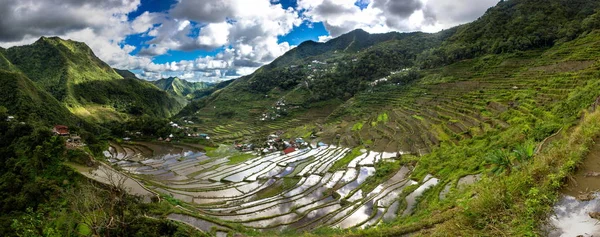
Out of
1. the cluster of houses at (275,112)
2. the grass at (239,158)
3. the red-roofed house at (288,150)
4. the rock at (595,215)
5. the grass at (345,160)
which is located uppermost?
the cluster of houses at (275,112)

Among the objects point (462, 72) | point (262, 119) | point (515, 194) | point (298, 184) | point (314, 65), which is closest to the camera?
point (515, 194)


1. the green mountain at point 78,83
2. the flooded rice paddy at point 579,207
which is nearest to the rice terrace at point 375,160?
the flooded rice paddy at point 579,207

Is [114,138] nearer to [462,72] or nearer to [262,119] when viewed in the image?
[262,119]

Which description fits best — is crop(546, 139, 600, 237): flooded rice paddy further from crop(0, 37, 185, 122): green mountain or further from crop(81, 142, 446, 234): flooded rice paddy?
crop(0, 37, 185, 122): green mountain

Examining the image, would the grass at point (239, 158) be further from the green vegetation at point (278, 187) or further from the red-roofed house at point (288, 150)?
the green vegetation at point (278, 187)

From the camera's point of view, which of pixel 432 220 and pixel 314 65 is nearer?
pixel 432 220

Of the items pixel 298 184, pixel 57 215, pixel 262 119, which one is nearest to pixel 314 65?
pixel 262 119

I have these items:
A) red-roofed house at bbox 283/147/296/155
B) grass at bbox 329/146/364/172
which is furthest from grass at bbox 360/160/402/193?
red-roofed house at bbox 283/147/296/155
